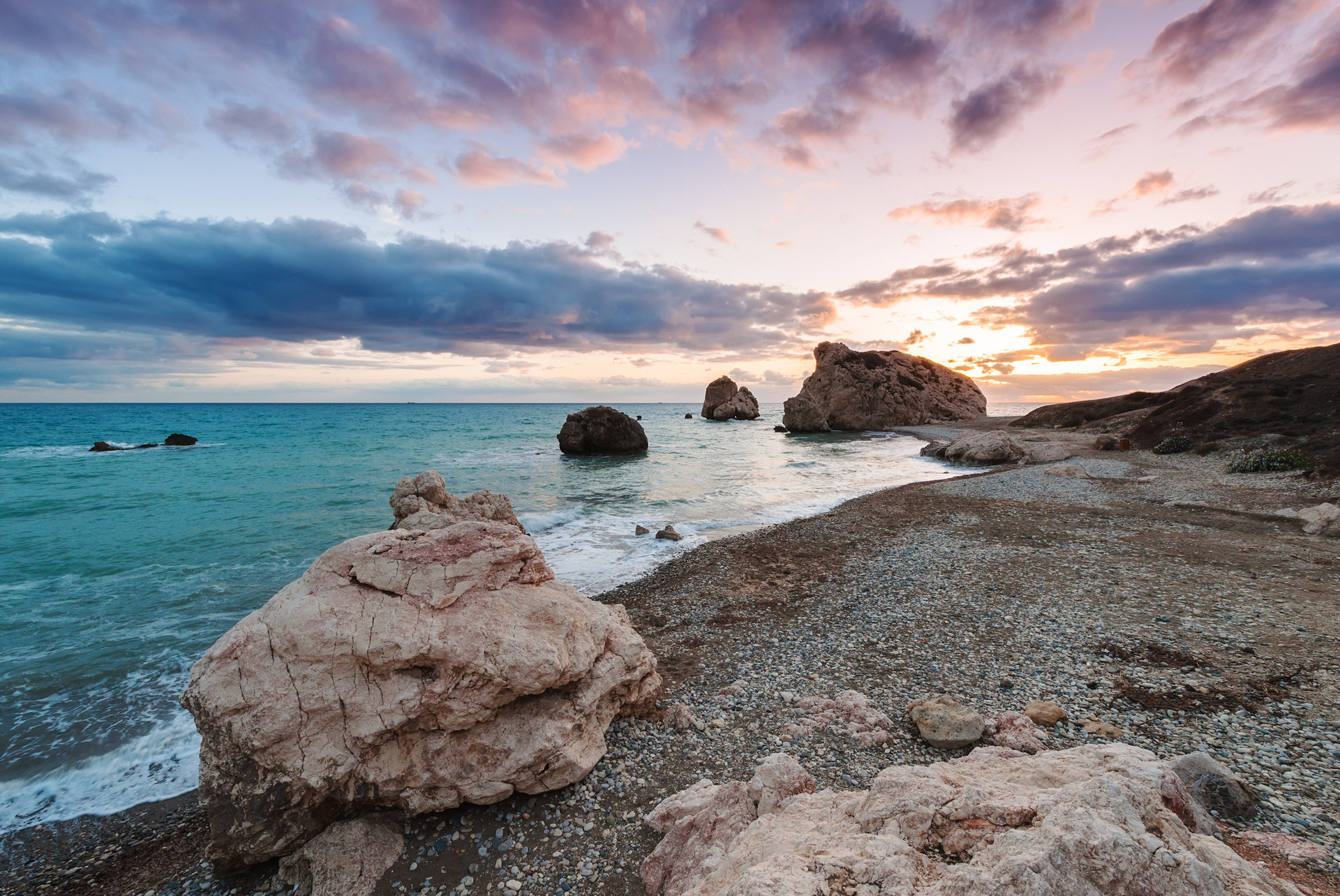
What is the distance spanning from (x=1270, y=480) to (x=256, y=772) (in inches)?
1396

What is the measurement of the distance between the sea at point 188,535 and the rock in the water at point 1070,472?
6.33 meters

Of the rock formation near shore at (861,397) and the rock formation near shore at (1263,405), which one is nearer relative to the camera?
the rock formation near shore at (1263,405)

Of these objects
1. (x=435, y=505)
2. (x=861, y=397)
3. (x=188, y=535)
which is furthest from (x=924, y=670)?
(x=861, y=397)

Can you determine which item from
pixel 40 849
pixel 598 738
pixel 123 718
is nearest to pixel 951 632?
pixel 598 738

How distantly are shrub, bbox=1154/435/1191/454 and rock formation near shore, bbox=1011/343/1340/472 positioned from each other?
2.61 ft

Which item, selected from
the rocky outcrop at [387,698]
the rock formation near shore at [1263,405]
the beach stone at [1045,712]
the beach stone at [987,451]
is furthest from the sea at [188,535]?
the rock formation near shore at [1263,405]

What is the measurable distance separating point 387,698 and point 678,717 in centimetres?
404

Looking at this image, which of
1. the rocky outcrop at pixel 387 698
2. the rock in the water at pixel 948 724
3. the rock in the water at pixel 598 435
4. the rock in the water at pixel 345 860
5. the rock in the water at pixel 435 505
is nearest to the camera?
the rock in the water at pixel 345 860

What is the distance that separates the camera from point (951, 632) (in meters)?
10.6

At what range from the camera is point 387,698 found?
6156 millimetres

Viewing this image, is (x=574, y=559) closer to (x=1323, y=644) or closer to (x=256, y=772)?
(x=256, y=772)

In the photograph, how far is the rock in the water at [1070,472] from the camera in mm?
27984

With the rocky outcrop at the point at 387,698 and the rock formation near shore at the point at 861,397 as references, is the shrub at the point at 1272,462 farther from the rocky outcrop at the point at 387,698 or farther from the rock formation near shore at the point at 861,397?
the rock formation near shore at the point at 861,397

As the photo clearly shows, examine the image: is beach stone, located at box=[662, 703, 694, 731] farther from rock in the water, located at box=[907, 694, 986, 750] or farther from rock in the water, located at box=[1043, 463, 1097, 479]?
rock in the water, located at box=[1043, 463, 1097, 479]
